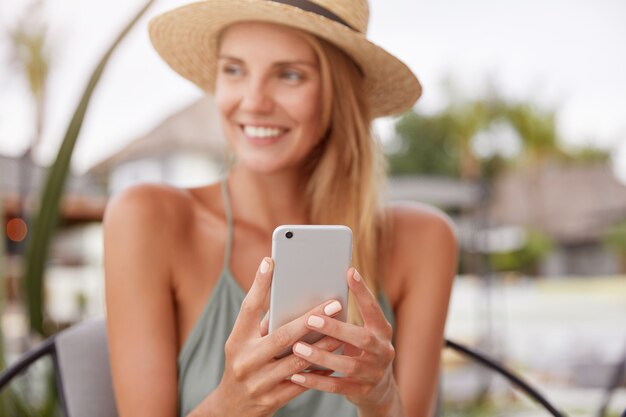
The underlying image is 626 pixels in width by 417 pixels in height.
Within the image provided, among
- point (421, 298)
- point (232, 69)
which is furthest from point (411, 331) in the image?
point (232, 69)

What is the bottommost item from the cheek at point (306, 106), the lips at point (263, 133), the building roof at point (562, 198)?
the building roof at point (562, 198)

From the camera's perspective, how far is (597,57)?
50.8 feet

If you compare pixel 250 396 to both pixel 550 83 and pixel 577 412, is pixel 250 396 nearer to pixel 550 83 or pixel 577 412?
pixel 577 412

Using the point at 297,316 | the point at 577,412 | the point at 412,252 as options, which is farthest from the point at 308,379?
the point at 577,412

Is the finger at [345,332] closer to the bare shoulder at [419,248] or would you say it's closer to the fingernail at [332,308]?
the fingernail at [332,308]

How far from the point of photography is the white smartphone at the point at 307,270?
732 mm

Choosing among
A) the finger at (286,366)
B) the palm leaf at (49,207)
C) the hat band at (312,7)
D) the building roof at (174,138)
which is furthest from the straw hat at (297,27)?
the building roof at (174,138)

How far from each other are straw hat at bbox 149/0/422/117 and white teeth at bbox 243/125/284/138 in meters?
0.16

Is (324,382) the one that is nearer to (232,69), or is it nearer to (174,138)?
(232,69)

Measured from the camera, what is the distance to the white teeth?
106cm

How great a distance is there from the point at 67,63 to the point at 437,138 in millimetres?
15814

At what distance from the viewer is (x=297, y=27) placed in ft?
3.45

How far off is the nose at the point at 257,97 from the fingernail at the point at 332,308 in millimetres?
398

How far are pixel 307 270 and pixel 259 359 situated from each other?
0.35ft
